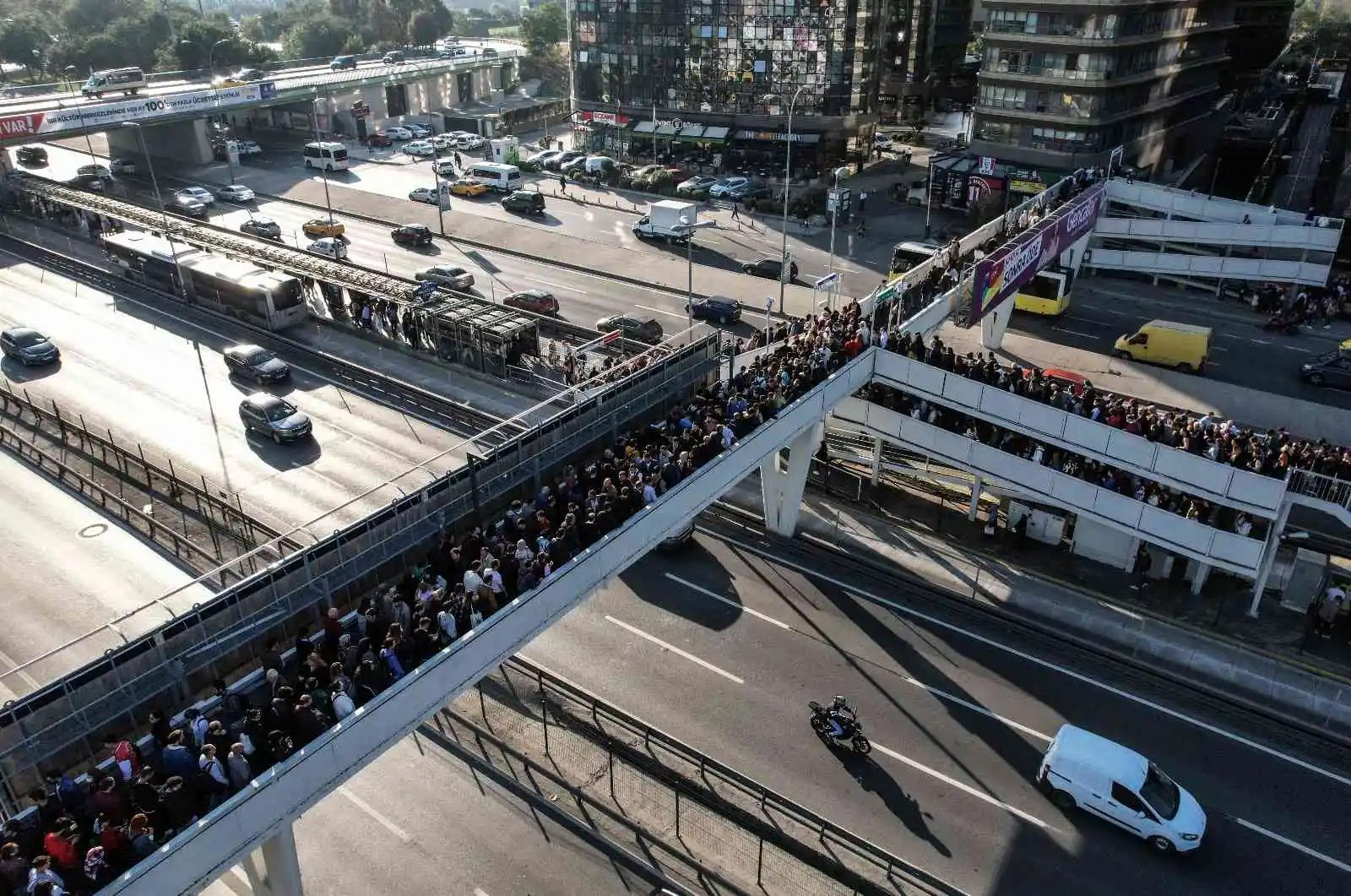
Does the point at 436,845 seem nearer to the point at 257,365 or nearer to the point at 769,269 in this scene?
the point at 257,365

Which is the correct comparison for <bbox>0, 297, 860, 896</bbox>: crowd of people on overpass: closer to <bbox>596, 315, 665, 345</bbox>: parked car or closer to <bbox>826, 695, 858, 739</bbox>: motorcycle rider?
A: <bbox>826, 695, 858, 739</bbox>: motorcycle rider

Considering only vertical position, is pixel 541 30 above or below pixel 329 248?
above

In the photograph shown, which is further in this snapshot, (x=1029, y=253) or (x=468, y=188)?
(x=468, y=188)

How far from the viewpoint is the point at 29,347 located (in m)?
44.5

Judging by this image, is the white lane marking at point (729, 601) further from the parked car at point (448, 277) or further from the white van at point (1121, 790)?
the parked car at point (448, 277)

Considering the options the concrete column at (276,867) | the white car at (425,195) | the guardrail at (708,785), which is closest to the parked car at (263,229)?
the white car at (425,195)

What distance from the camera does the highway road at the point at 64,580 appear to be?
25828 mm

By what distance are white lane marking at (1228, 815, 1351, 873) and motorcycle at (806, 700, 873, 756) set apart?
26.9ft

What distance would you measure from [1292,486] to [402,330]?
38265mm

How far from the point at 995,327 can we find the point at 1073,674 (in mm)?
24304

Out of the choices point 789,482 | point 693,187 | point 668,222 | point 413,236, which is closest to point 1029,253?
point 789,482

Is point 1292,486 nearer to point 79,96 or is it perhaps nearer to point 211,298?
point 211,298

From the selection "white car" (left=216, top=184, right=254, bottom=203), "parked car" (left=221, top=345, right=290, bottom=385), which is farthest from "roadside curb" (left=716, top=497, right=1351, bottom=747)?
"white car" (left=216, top=184, right=254, bottom=203)

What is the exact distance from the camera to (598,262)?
60.1 meters
